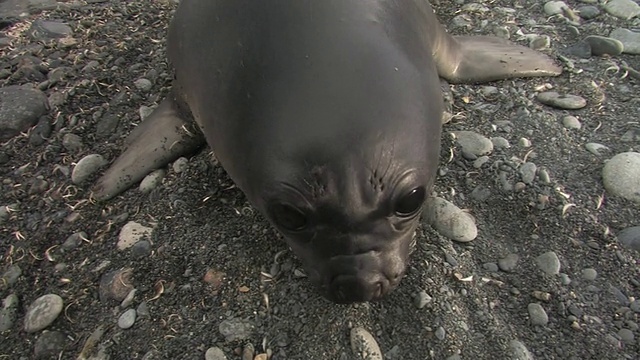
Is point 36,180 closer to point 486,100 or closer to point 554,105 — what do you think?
point 486,100

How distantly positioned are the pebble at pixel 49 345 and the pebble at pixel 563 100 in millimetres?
2635

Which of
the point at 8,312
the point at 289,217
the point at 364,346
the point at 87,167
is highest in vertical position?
the point at 289,217

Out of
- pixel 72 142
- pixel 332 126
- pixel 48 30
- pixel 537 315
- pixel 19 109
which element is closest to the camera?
pixel 332 126

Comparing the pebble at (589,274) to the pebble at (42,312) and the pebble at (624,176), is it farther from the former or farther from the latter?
the pebble at (42,312)

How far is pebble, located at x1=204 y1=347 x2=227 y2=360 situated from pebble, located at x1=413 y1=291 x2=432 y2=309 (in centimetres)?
78

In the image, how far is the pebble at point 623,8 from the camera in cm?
431

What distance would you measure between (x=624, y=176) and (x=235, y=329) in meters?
1.87

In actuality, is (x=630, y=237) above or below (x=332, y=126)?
below

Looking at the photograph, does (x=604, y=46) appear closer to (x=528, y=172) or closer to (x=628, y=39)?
(x=628, y=39)

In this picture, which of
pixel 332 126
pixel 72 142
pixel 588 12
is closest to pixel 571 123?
pixel 588 12

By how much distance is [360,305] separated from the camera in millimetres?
2770

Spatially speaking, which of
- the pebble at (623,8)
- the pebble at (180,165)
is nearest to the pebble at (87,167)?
the pebble at (180,165)

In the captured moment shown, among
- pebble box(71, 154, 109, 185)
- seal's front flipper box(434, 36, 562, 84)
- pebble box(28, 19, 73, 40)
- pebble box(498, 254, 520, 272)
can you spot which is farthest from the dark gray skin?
pebble box(28, 19, 73, 40)

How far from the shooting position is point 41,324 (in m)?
2.96
